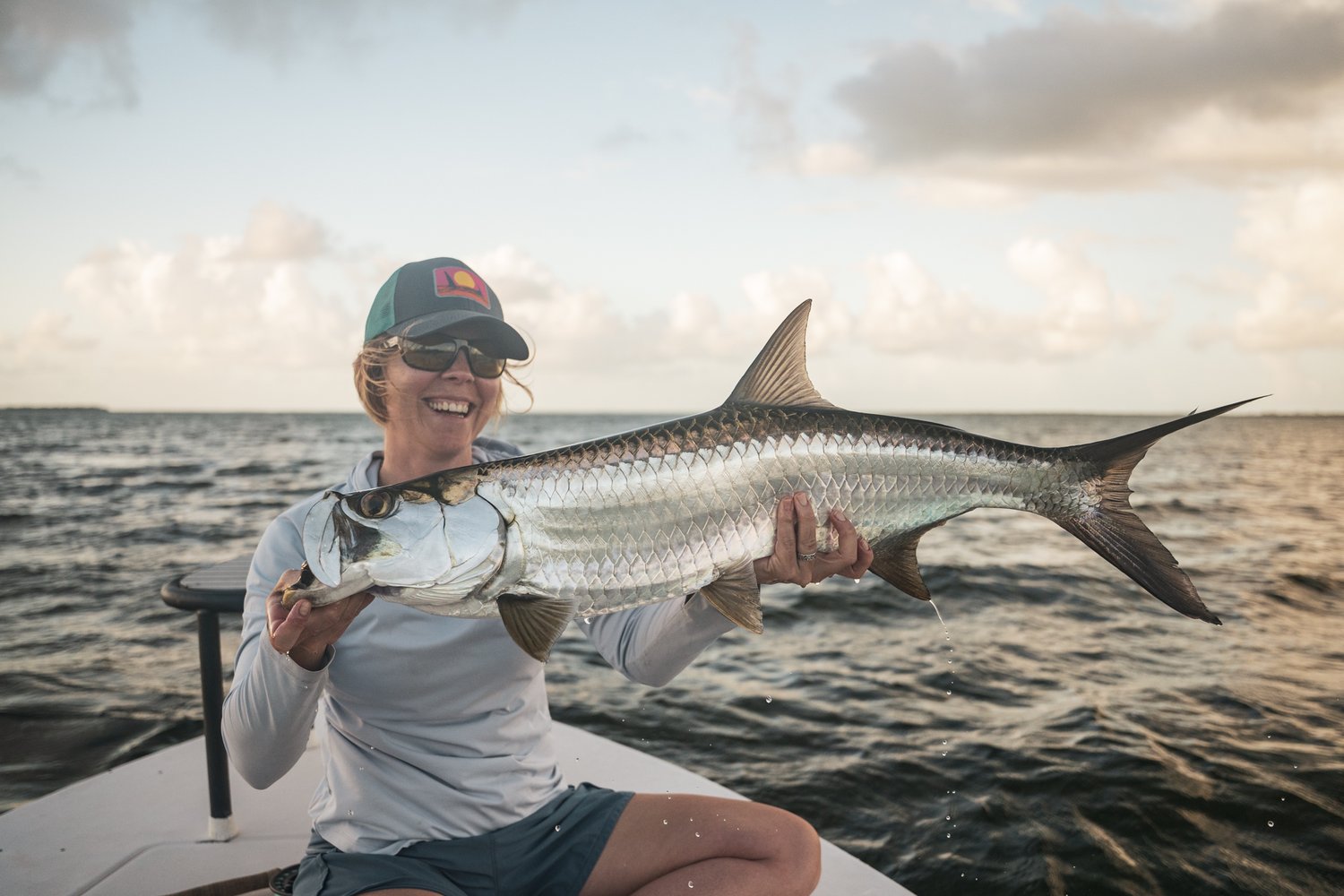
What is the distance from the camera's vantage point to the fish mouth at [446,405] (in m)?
3.40

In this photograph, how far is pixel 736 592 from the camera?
2.83 metres

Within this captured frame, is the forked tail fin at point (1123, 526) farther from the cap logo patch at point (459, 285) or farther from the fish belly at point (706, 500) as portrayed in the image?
the cap logo patch at point (459, 285)

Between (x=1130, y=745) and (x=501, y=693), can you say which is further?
(x=1130, y=745)

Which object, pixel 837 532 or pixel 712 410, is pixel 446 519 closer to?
pixel 712 410

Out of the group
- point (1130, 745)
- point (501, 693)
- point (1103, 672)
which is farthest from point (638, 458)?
point (1103, 672)

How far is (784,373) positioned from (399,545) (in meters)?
1.41

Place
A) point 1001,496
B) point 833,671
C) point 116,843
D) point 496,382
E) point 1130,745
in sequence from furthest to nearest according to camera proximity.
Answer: point 833,671, point 1130,745, point 116,843, point 496,382, point 1001,496

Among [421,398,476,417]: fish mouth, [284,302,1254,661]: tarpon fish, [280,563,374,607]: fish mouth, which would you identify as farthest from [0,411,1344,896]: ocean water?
[280,563,374,607]: fish mouth

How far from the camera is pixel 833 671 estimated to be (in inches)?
405

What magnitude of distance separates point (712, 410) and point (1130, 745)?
7081mm

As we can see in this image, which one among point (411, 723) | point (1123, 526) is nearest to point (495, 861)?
point (411, 723)

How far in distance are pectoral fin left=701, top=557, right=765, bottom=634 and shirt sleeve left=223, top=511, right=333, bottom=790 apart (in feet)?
3.88

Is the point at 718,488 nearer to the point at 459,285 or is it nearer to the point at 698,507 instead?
the point at 698,507

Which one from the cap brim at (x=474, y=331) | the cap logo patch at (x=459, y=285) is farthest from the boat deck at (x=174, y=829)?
the cap logo patch at (x=459, y=285)
